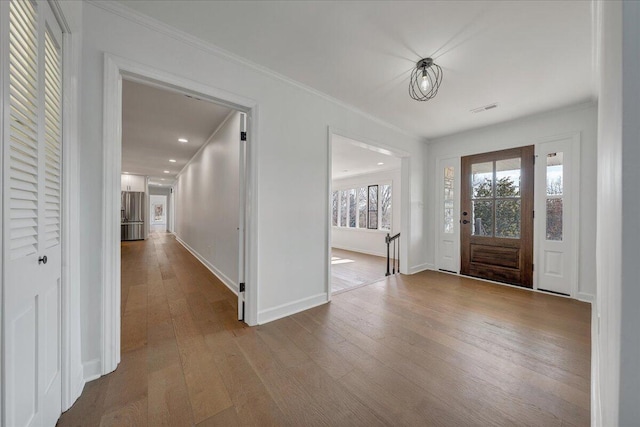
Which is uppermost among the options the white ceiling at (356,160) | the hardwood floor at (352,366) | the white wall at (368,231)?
the white ceiling at (356,160)

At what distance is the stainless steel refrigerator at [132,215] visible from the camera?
844cm

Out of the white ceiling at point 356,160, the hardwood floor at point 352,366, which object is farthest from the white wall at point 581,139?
the white ceiling at point 356,160

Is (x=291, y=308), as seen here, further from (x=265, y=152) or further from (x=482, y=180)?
(x=482, y=180)

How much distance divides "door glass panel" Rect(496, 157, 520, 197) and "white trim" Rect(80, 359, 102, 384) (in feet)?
16.6

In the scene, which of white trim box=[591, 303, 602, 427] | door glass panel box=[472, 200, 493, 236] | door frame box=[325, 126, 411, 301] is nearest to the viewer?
white trim box=[591, 303, 602, 427]

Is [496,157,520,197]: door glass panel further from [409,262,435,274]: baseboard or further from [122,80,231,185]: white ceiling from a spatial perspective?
[122,80,231,185]: white ceiling

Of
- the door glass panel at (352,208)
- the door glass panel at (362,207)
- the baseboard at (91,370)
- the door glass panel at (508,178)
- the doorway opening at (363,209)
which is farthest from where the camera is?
the door glass panel at (352,208)

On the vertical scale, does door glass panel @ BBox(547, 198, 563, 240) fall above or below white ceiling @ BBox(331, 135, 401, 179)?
below

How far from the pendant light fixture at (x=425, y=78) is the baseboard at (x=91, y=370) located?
3.46 m

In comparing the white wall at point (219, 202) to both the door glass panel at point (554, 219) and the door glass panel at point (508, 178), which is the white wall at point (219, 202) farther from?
the door glass panel at point (554, 219)

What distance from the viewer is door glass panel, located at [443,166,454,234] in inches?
172

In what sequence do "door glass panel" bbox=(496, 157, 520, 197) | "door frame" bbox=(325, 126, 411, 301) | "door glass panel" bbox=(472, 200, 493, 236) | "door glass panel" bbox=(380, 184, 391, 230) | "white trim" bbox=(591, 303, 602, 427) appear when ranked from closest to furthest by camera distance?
"white trim" bbox=(591, 303, 602, 427) < "door frame" bbox=(325, 126, 411, 301) < "door glass panel" bbox=(496, 157, 520, 197) < "door glass panel" bbox=(472, 200, 493, 236) < "door glass panel" bbox=(380, 184, 391, 230)

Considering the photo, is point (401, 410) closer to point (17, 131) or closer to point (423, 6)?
point (17, 131)

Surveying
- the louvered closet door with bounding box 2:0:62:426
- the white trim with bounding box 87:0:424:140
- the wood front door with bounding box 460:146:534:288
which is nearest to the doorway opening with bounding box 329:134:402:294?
the wood front door with bounding box 460:146:534:288
